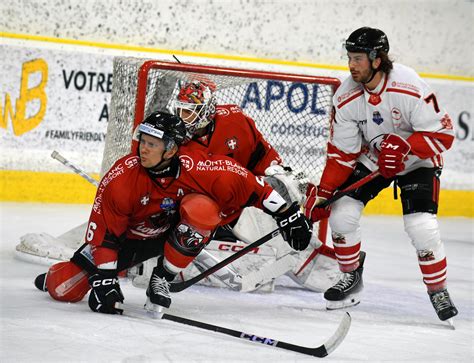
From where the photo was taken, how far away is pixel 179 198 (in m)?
3.06

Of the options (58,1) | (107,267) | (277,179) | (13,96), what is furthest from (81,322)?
(58,1)

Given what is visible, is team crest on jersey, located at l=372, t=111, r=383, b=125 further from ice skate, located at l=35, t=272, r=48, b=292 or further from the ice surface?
ice skate, located at l=35, t=272, r=48, b=292

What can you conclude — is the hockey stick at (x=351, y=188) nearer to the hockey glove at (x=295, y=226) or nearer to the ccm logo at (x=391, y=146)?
the ccm logo at (x=391, y=146)

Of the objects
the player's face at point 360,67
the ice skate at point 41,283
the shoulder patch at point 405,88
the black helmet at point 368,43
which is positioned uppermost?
the black helmet at point 368,43

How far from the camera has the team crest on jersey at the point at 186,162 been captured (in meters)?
3.02

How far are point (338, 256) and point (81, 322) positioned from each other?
41.5 inches

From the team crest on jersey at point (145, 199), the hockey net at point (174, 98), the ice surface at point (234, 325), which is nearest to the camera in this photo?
the ice surface at point (234, 325)

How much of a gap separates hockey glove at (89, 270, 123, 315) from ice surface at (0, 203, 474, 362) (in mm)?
31

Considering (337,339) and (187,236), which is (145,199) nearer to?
(187,236)

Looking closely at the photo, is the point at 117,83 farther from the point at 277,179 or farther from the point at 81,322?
the point at 81,322

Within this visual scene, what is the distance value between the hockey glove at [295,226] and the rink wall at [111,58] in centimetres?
243

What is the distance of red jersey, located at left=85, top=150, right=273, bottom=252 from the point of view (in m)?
2.96

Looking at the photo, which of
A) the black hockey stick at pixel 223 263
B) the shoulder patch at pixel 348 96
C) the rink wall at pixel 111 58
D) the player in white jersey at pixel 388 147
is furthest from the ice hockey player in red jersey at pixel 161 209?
the rink wall at pixel 111 58

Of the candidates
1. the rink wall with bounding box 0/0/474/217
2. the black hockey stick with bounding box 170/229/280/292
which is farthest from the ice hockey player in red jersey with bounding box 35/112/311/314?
the rink wall with bounding box 0/0/474/217
